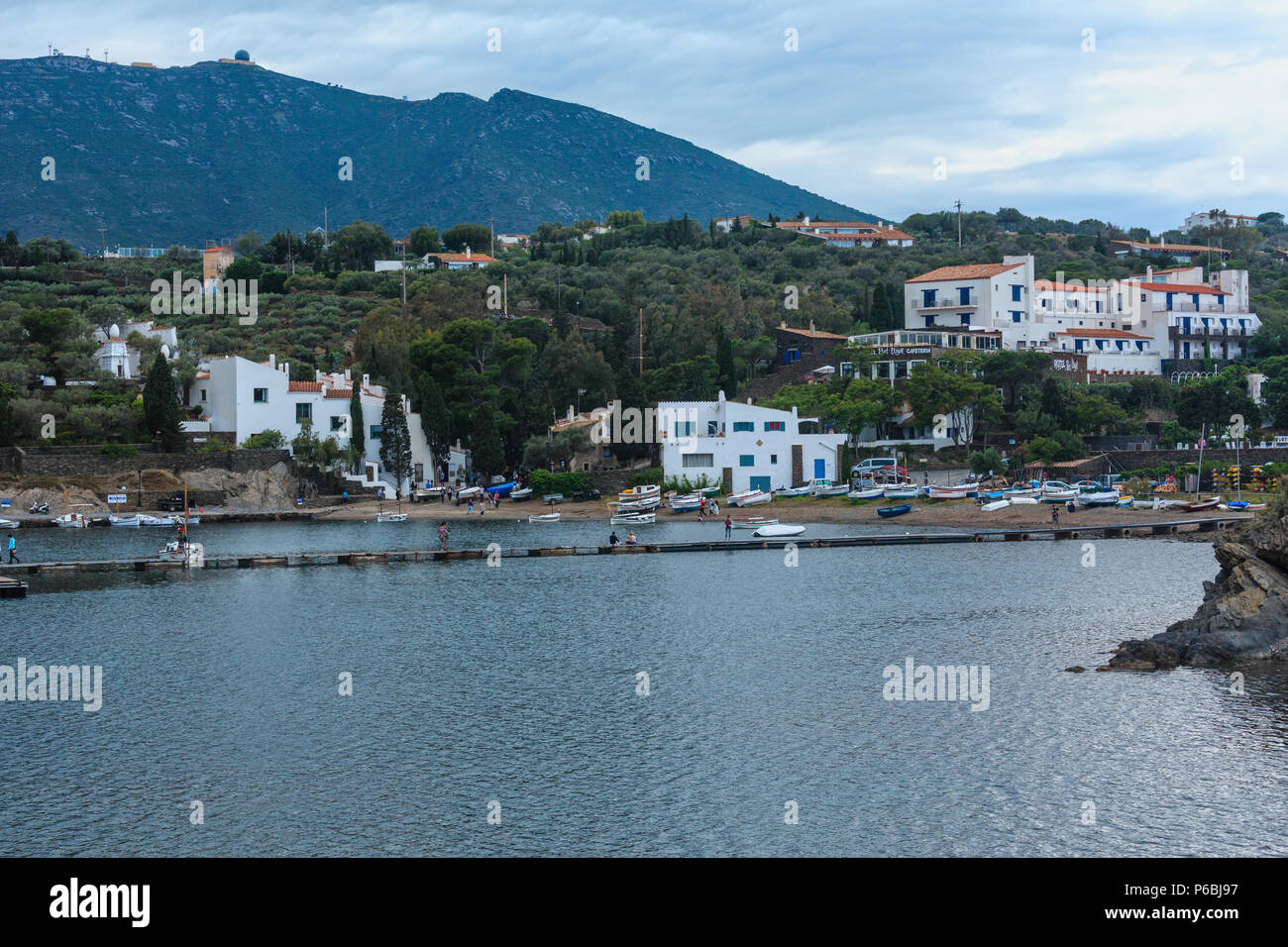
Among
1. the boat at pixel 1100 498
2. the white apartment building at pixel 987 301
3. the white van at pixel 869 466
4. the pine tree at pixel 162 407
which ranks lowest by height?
the boat at pixel 1100 498

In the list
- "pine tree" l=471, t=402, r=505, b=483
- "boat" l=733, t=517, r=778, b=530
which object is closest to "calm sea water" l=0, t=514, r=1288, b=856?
"boat" l=733, t=517, r=778, b=530

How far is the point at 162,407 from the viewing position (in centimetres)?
8112

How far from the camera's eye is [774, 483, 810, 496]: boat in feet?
267

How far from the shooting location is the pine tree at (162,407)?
80438 mm

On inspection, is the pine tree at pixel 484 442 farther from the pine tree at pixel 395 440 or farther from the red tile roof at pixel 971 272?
the red tile roof at pixel 971 272

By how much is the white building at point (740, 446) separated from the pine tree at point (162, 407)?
32.5 meters

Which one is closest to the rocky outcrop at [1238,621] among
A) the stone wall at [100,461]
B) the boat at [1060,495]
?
the boat at [1060,495]

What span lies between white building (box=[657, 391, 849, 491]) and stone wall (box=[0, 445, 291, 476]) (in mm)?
28902

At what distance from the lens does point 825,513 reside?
76125 millimetres

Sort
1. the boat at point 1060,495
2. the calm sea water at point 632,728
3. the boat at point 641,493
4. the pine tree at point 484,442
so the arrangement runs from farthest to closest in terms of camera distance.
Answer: the pine tree at point 484,442 < the boat at point 641,493 < the boat at point 1060,495 < the calm sea water at point 632,728

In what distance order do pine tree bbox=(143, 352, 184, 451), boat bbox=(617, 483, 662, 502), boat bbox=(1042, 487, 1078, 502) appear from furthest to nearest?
pine tree bbox=(143, 352, 184, 451), boat bbox=(617, 483, 662, 502), boat bbox=(1042, 487, 1078, 502)

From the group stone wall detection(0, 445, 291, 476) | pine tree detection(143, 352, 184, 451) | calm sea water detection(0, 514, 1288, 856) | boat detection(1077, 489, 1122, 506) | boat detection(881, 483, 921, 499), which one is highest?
pine tree detection(143, 352, 184, 451)

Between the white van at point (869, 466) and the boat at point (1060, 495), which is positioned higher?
the white van at point (869, 466)

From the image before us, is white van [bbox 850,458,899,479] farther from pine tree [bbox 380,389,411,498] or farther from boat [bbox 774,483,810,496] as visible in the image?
pine tree [bbox 380,389,411,498]
